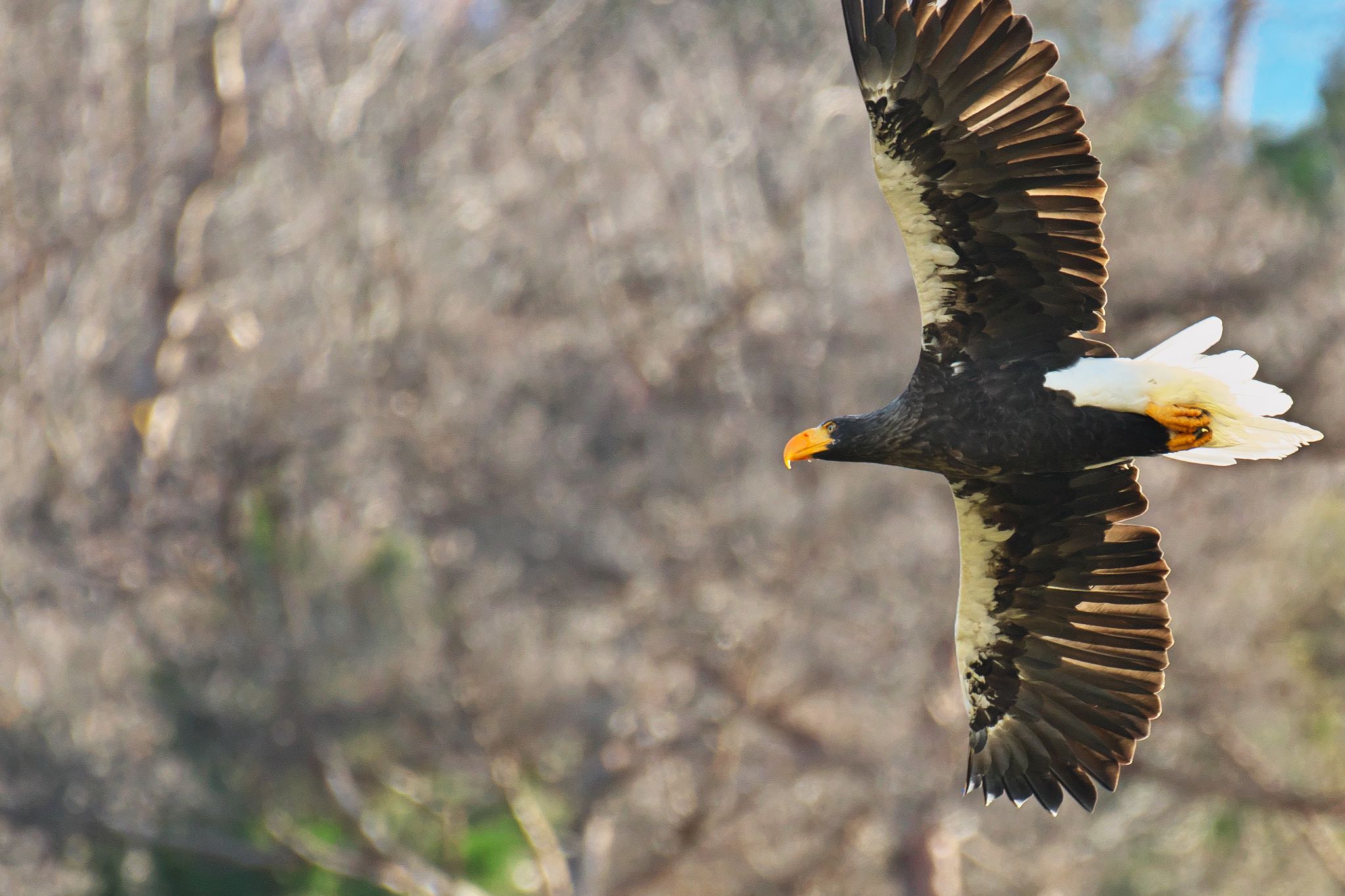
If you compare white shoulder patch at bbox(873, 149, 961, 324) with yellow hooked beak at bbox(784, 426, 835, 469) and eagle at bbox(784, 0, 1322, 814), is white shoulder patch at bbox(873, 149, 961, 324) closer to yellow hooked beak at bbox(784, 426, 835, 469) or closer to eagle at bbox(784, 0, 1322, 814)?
eagle at bbox(784, 0, 1322, 814)

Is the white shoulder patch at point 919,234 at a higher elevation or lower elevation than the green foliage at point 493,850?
higher

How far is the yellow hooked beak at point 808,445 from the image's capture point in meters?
4.21

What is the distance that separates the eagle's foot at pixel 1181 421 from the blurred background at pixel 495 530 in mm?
7083

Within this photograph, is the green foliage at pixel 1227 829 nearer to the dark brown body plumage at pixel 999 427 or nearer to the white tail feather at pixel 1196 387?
the white tail feather at pixel 1196 387

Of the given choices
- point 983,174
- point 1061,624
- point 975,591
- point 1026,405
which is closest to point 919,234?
point 983,174

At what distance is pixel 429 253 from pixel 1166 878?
7758 millimetres

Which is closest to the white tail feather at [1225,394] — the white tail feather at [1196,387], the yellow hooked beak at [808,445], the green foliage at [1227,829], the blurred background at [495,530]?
the white tail feather at [1196,387]

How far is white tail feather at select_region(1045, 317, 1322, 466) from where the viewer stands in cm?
391

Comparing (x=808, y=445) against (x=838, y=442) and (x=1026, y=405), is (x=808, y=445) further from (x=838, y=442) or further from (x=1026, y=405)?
(x=1026, y=405)

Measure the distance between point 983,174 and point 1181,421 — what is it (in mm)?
841

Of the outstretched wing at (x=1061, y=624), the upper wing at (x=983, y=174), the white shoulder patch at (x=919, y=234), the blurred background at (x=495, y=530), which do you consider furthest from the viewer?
the blurred background at (x=495, y=530)

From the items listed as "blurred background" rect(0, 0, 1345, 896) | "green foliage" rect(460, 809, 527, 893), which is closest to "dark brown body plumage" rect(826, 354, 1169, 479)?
"blurred background" rect(0, 0, 1345, 896)

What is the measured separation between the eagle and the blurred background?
640 centimetres

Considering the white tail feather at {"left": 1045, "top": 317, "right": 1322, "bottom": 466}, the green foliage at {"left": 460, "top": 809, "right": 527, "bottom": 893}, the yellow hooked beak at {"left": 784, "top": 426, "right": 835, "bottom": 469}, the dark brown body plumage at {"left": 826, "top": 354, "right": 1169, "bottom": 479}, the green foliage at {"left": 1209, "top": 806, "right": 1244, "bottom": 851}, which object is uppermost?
the white tail feather at {"left": 1045, "top": 317, "right": 1322, "bottom": 466}
